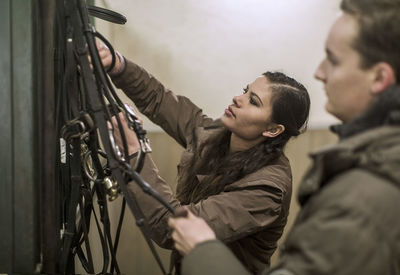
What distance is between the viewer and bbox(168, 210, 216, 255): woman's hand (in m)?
0.66

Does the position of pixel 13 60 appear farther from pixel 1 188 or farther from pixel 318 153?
pixel 318 153

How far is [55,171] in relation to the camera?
83 cm

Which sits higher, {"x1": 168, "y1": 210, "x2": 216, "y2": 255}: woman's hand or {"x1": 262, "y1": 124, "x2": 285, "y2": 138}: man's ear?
{"x1": 262, "y1": 124, "x2": 285, "y2": 138}: man's ear

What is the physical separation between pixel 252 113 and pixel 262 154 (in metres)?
0.13

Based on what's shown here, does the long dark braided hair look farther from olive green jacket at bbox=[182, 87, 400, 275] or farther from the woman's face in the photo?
olive green jacket at bbox=[182, 87, 400, 275]

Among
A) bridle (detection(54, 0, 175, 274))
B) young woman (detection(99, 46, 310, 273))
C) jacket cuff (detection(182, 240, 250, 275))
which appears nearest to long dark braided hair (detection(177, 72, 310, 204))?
young woman (detection(99, 46, 310, 273))

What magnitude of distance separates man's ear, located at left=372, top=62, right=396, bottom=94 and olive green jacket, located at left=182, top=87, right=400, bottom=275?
31mm

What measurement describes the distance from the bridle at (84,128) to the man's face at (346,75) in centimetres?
36

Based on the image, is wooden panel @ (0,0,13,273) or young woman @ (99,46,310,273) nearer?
wooden panel @ (0,0,13,273)

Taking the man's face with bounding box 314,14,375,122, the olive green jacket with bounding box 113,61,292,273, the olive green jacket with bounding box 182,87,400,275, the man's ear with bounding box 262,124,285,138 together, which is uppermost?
the man's face with bounding box 314,14,375,122

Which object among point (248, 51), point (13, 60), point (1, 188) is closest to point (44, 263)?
point (1, 188)

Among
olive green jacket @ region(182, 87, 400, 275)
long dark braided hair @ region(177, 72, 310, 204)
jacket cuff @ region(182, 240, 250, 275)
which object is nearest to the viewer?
olive green jacket @ region(182, 87, 400, 275)

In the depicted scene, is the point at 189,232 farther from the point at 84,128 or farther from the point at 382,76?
the point at 382,76

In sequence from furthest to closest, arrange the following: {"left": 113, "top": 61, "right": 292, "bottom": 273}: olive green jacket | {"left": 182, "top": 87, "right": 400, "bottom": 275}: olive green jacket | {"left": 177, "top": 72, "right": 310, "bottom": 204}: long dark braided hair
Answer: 1. {"left": 177, "top": 72, "right": 310, "bottom": 204}: long dark braided hair
2. {"left": 113, "top": 61, "right": 292, "bottom": 273}: olive green jacket
3. {"left": 182, "top": 87, "right": 400, "bottom": 275}: olive green jacket
